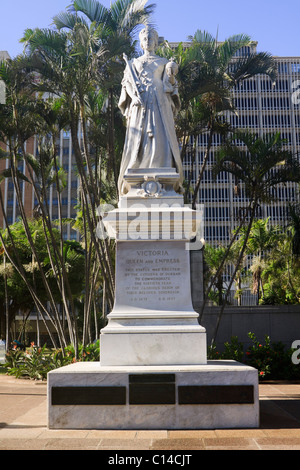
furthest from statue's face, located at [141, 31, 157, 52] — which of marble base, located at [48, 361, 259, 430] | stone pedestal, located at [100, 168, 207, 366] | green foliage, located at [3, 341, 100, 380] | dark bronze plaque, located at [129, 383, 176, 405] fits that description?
green foliage, located at [3, 341, 100, 380]

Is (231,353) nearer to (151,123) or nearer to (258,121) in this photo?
(151,123)

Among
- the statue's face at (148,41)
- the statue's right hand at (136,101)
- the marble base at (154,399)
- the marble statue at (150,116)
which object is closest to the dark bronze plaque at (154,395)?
the marble base at (154,399)

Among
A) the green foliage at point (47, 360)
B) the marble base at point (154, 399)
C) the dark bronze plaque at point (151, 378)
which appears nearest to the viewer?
the marble base at point (154, 399)

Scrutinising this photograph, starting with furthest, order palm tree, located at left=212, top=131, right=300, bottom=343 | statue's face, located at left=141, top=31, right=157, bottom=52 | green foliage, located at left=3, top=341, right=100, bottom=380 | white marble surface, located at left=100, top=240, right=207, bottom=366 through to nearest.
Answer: palm tree, located at left=212, top=131, right=300, bottom=343
green foliage, located at left=3, top=341, right=100, bottom=380
statue's face, located at left=141, top=31, right=157, bottom=52
white marble surface, located at left=100, top=240, right=207, bottom=366

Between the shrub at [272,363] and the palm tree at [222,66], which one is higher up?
the palm tree at [222,66]

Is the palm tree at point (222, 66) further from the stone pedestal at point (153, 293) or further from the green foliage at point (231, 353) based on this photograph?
the stone pedestal at point (153, 293)

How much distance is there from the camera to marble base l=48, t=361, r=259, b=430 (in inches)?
260

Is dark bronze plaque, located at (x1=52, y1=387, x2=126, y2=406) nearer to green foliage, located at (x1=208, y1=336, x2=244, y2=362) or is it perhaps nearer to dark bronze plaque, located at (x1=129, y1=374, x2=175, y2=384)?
dark bronze plaque, located at (x1=129, y1=374, x2=175, y2=384)

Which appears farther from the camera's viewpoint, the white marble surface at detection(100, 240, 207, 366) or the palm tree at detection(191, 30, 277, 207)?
the palm tree at detection(191, 30, 277, 207)

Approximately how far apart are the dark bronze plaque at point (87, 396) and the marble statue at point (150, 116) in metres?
3.72

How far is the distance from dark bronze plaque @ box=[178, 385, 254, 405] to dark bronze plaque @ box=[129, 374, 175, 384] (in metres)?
0.18

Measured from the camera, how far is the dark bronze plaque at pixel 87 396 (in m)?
6.64

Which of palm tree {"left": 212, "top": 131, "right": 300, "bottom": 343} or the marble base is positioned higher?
palm tree {"left": 212, "top": 131, "right": 300, "bottom": 343}
